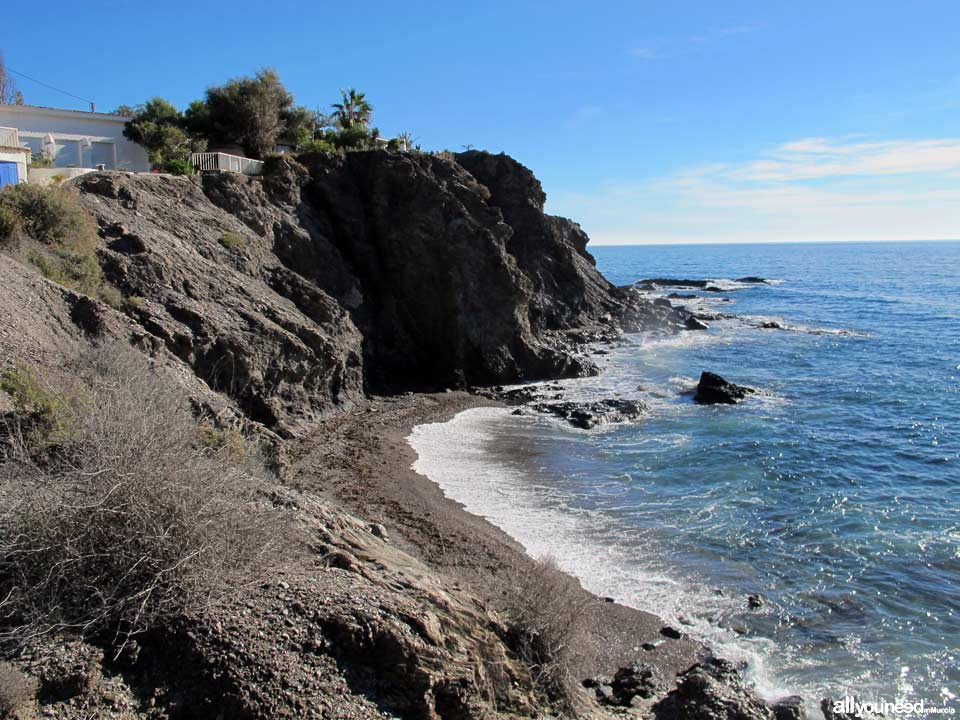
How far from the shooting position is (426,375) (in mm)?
33000

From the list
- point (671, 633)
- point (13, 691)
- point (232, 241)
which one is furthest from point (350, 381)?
point (13, 691)

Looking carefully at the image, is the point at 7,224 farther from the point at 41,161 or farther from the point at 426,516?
the point at 426,516

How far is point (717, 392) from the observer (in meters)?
31.1

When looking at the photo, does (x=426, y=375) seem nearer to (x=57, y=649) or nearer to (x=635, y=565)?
(x=635, y=565)

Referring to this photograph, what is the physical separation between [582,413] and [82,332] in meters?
17.9

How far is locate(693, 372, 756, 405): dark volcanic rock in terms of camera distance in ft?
101

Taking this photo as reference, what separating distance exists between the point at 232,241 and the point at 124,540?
21.5m

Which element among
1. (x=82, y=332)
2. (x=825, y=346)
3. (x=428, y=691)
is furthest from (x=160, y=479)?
(x=825, y=346)

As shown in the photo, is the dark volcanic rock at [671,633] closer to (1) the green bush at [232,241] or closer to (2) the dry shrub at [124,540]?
(2) the dry shrub at [124,540]

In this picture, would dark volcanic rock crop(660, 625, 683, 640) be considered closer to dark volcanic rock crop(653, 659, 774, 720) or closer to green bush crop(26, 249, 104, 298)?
dark volcanic rock crop(653, 659, 774, 720)

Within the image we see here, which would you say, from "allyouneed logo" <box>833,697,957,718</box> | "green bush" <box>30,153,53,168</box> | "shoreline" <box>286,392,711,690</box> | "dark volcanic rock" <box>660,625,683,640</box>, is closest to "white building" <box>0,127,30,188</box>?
"green bush" <box>30,153,53,168</box>

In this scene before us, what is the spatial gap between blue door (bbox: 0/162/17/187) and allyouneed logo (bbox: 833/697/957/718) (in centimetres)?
2495

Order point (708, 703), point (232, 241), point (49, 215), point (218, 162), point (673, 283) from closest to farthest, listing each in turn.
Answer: point (708, 703), point (49, 215), point (232, 241), point (218, 162), point (673, 283)

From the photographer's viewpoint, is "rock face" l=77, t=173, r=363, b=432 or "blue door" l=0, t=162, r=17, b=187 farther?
"blue door" l=0, t=162, r=17, b=187
